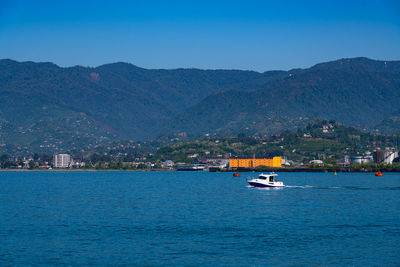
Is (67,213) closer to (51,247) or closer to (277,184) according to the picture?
(51,247)

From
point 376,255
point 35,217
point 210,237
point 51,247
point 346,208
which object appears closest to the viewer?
point 376,255

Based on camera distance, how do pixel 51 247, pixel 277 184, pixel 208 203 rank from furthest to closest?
1. pixel 277 184
2. pixel 208 203
3. pixel 51 247

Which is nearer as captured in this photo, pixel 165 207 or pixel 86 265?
pixel 86 265

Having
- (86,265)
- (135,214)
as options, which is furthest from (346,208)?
(86,265)

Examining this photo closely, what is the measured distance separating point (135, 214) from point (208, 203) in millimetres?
22554

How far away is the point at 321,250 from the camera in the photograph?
61031mm

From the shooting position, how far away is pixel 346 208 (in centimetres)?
10062

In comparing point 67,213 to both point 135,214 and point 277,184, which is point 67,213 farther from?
point 277,184

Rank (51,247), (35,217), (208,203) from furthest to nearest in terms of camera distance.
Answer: (208,203), (35,217), (51,247)

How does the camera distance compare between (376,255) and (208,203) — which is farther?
(208,203)

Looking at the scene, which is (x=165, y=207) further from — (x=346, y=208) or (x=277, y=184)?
(x=277, y=184)

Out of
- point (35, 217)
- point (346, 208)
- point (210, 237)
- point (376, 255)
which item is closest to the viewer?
point (376, 255)

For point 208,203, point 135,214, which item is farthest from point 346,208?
point 135,214

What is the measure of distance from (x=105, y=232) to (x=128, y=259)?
16.1 m
